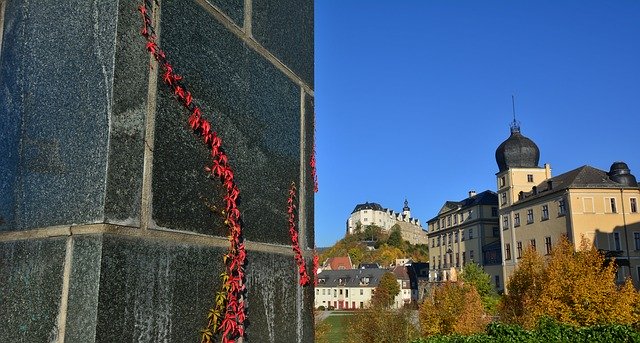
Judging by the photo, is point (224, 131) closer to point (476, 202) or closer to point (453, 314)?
point (453, 314)

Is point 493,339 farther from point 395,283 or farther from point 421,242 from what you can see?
point 421,242

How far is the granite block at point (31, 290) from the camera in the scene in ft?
4.47

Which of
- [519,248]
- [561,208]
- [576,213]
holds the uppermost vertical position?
[561,208]

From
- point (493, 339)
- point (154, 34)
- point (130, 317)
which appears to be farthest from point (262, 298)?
point (493, 339)

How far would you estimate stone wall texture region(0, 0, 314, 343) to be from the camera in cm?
137

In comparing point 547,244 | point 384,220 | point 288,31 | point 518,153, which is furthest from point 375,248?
point 288,31

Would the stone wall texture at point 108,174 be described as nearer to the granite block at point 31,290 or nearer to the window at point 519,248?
the granite block at point 31,290

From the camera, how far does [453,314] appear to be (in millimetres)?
37688

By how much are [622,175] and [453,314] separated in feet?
71.8

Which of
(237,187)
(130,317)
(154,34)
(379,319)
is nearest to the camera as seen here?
(130,317)

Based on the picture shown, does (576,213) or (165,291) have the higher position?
(576,213)

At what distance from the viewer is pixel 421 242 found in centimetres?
15262

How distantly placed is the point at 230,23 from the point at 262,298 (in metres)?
1.09

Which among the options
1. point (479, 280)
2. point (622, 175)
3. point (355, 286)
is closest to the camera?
point (622, 175)
